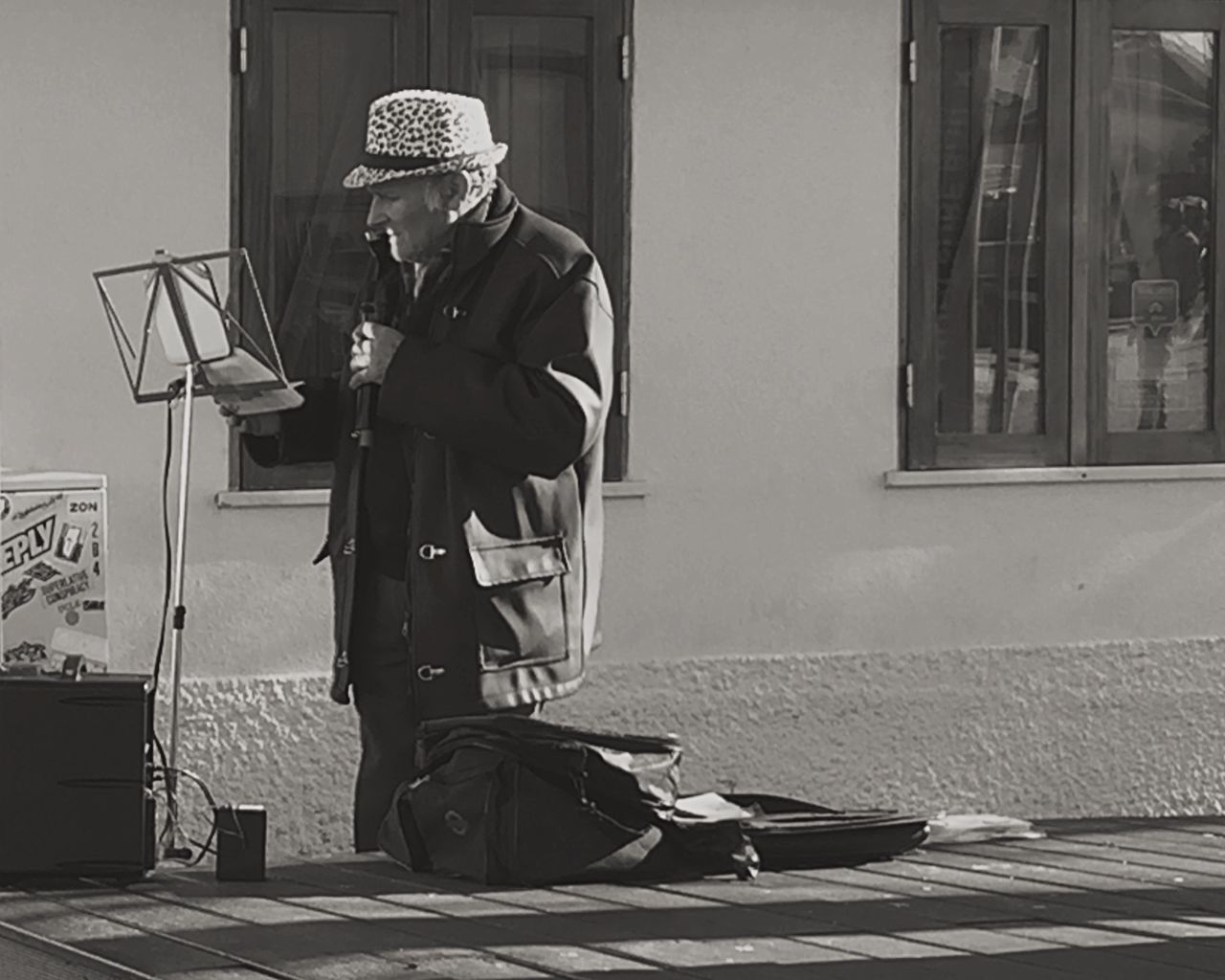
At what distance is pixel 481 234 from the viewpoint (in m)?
6.79

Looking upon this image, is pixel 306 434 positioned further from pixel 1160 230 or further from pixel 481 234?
pixel 1160 230

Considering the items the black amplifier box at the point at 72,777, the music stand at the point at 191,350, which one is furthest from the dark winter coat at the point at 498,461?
the black amplifier box at the point at 72,777

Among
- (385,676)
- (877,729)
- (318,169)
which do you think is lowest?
(877,729)

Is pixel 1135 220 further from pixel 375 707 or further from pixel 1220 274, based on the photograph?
pixel 375 707

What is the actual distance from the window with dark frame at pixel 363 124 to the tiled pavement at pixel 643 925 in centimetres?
269

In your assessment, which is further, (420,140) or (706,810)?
(706,810)

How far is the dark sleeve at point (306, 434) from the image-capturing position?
7023mm

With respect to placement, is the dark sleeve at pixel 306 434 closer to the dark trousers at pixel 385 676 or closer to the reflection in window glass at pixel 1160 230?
the dark trousers at pixel 385 676

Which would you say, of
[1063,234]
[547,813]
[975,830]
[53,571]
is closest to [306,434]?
[547,813]

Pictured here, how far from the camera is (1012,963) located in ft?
19.2

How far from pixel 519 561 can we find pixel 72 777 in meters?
1.04

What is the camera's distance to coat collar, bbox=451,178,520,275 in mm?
6777

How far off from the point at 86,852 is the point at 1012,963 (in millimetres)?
2057

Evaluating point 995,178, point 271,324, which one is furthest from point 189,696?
point 995,178
